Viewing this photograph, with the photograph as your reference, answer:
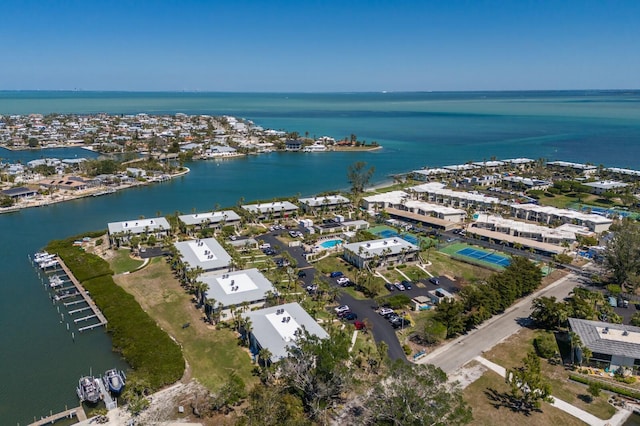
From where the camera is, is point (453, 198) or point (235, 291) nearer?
point (235, 291)

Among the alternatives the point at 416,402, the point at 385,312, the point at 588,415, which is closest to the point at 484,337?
the point at 385,312

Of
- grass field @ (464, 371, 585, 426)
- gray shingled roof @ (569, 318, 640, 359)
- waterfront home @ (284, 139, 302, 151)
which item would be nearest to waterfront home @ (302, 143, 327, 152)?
waterfront home @ (284, 139, 302, 151)

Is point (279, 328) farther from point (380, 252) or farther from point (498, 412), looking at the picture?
point (380, 252)

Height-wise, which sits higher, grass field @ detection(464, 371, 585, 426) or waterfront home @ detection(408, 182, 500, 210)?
waterfront home @ detection(408, 182, 500, 210)

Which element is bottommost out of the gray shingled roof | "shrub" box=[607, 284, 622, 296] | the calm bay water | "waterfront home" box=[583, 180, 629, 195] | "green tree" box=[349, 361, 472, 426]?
the calm bay water

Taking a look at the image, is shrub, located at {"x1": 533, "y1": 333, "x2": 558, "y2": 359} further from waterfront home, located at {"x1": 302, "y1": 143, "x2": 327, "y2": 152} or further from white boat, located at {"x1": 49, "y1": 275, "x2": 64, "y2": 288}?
waterfront home, located at {"x1": 302, "y1": 143, "x2": 327, "y2": 152}

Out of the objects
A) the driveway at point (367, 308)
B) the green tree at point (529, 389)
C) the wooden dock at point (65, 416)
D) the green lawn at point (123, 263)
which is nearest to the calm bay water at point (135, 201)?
the wooden dock at point (65, 416)

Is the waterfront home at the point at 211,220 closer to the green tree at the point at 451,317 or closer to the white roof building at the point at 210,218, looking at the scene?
the white roof building at the point at 210,218

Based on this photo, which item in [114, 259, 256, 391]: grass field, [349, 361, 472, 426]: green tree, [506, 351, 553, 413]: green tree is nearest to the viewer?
[349, 361, 472, 426]: green tree
